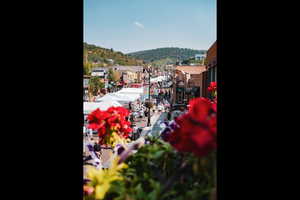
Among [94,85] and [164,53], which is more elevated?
[164,53]

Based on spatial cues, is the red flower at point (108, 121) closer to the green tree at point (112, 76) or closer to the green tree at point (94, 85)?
the green tree at point (94, 85)

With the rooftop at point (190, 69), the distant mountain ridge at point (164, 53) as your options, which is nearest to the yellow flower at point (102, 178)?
the distant mountain ridge at point (164, 53)

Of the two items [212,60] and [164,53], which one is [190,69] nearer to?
[212,60]

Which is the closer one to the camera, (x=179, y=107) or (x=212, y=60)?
(x=179, y=107)

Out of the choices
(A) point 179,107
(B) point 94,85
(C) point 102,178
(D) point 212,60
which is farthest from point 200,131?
(B) point 94,85

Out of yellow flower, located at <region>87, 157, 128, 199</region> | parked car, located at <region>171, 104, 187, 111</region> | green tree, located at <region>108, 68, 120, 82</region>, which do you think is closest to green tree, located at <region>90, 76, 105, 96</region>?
parked car, located at <region>171, 104, 187, 111</region>

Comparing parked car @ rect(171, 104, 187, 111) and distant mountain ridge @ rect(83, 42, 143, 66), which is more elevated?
distant mountain ridge @ rect(83, 42, 143, 66)

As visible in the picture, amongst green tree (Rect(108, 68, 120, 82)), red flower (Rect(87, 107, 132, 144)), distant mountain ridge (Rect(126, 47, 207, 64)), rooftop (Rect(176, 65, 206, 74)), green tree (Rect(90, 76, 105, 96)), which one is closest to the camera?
red flower (Rect(87, 107, 132, 144))

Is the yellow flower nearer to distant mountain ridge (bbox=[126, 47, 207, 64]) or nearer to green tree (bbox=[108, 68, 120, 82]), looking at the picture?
distant mountain ridge (bbox=[126, 47, 207, 64])

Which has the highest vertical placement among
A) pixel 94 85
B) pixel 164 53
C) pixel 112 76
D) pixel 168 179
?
pixel 112 76

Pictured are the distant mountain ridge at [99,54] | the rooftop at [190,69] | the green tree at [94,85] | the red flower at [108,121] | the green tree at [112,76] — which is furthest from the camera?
the green tree at [112,76]
